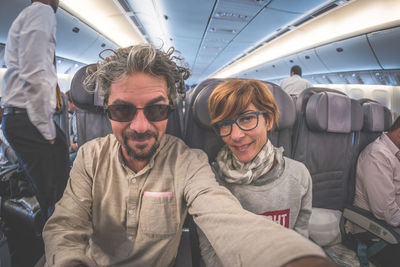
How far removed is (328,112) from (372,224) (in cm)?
109

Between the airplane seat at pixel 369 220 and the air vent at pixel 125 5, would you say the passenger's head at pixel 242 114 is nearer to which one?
the airplane seat at pixel 369 220

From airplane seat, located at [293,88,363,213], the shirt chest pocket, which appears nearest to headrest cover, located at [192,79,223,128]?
the shirt chest pocket

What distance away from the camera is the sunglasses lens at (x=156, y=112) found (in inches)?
40.4

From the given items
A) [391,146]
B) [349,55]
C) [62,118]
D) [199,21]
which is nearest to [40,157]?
[62,118]

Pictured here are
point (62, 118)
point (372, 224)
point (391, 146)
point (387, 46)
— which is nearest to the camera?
point (372, 224)

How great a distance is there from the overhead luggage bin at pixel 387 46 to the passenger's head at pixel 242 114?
3.92 metres

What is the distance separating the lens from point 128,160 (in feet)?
3.82

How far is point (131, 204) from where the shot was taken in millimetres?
1036

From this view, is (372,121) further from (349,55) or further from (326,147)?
(349,55)

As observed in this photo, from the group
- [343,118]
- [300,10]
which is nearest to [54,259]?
[343,118]

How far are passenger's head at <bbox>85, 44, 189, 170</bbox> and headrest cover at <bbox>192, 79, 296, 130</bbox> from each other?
30cm

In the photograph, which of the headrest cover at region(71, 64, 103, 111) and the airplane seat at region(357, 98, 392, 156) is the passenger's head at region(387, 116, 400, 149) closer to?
the airplane seat at region(357, 98, 392, 156)

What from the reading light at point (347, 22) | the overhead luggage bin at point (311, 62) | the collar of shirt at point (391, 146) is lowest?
the collar of shirt at point (391, 146)

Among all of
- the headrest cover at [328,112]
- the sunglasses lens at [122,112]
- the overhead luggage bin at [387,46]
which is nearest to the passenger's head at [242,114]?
the sunglasses lens at [122,112]
